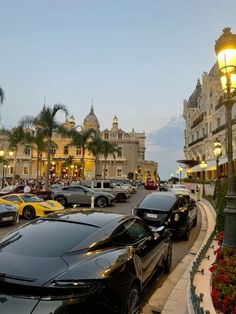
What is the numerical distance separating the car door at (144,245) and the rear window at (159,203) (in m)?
3.56

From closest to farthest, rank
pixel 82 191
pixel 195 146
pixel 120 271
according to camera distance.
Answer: pixel 120 271, pixel 82 191, pixel 195 146

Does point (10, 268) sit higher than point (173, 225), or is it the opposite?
point (10, 268)

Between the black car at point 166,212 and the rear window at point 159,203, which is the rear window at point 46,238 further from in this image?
the rear window at point 159,203

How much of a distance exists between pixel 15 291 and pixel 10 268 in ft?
0.95

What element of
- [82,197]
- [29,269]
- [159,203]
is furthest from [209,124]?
[29,269]

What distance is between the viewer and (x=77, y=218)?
161 inches

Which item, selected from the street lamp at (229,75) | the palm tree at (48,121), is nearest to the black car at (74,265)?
the street lamp at (229,75)

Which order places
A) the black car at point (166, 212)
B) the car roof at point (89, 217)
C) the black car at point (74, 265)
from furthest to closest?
the black car at point (166, 212), the car roof at point (89, 217), the black car at point (74, 265)

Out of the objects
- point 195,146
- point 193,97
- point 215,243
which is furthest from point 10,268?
point 193,97

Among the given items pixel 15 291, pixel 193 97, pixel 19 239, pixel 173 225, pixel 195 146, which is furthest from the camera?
pixel 193 97

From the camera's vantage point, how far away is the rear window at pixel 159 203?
29.5 ft

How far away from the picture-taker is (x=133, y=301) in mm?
3604

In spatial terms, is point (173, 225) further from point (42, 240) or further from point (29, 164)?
point (29, 164)

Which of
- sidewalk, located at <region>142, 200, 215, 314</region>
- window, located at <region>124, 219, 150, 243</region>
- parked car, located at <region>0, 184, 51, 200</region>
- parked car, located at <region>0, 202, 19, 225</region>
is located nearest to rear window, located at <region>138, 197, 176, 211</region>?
sidewalk, located at <region>142, 200, 215, 314</region>
